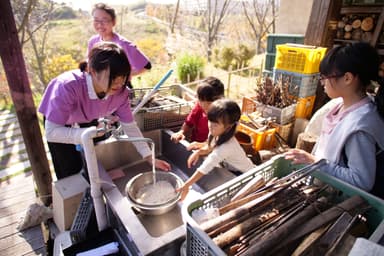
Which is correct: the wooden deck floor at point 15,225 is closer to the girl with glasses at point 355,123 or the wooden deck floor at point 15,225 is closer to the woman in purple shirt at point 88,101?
the woman in purple shirt at point 88,101

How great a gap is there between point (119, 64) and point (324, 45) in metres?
3.21

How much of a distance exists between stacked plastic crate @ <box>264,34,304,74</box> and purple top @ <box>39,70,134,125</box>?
285cm

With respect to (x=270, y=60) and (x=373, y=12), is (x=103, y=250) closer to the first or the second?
(x=270, y=60)

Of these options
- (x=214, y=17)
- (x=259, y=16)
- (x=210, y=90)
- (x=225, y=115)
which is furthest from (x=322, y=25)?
(x=214, y=17)

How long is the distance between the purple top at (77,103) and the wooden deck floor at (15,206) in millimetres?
960

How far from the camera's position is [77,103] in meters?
1.44

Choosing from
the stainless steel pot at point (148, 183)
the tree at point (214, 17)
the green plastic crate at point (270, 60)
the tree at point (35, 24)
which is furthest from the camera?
the tree at point (214, 17)

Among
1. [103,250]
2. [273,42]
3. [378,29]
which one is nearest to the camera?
[103,250]

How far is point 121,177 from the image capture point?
1.78 m

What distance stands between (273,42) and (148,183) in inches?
132

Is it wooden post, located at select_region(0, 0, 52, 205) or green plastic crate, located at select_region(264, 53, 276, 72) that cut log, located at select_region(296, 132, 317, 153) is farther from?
wooden post, located at select_region(0, 0, 52, 205)

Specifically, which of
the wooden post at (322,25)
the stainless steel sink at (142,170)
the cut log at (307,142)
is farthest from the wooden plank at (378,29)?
the stainless steel sink at (142,170)

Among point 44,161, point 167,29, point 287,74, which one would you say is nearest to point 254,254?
point 44,161

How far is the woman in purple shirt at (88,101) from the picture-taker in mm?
1229
